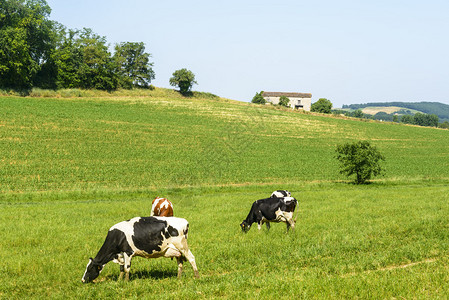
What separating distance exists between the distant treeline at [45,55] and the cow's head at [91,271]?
72.8 metres

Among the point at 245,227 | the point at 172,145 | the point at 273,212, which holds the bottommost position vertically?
the point at 172,145

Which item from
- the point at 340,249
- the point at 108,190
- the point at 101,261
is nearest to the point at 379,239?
the point at 340,249

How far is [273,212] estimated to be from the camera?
15.4 metres

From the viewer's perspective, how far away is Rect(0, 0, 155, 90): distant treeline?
235 ft

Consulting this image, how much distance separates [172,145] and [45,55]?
169 feet

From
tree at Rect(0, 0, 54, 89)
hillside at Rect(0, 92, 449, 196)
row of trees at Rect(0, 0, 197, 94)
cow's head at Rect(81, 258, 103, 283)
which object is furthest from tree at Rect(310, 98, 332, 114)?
cow's head at Rect(81, 258, 103, 283)

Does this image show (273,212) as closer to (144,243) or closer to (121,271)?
(144,243)

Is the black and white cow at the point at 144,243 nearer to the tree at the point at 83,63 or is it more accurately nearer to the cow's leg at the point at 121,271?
the cow's leg at the point at 121,271

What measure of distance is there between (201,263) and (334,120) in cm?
8652

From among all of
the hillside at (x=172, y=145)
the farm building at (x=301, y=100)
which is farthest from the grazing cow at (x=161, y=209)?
the farm building at (x=301, y=100)

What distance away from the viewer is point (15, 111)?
57.1 m

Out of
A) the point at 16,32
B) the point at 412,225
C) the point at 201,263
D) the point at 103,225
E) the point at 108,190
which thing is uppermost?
the point at 16,32

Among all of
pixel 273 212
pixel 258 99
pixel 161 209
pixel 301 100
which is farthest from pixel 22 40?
pixel 301 100

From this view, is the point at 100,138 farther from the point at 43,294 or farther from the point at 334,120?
the point at 334,120
